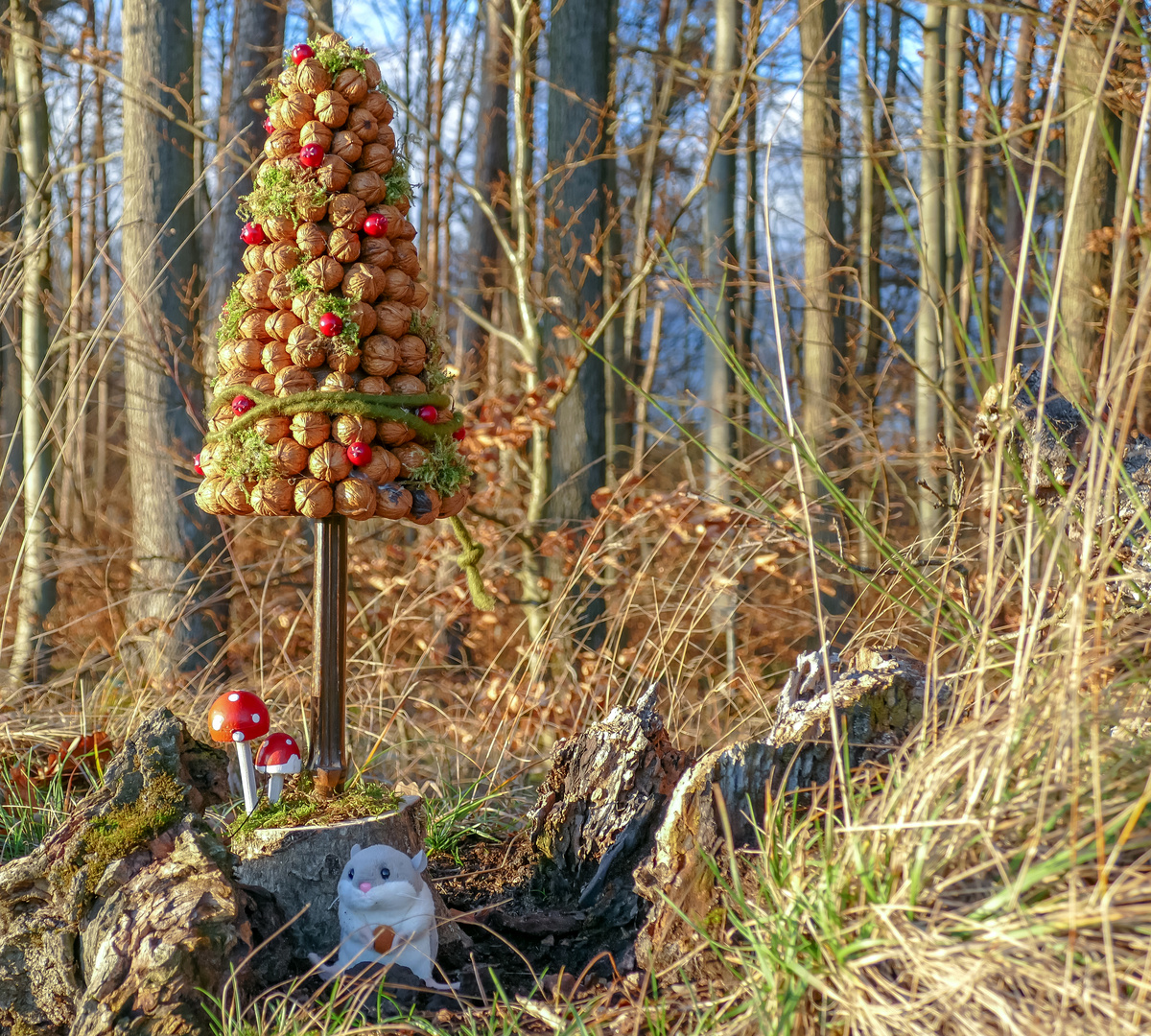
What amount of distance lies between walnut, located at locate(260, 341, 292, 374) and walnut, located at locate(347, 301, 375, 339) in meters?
0.14

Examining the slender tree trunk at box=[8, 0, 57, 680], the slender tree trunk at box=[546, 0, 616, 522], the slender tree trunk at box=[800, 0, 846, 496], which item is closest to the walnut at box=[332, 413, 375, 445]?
the slender tree trunk at box=[8, 0, 57, 680]

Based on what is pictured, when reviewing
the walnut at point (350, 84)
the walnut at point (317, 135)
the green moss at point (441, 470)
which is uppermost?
the walnut at point (350, 84)

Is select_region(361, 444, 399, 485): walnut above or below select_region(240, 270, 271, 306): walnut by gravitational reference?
below

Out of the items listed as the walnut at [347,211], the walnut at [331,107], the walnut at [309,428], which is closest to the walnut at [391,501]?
the walnut at [309,428]

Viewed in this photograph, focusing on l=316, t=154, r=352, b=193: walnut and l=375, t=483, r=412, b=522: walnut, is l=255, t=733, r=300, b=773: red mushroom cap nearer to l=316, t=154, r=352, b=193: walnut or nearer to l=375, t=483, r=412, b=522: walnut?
l=375, t=483, r=412, b=522: walnut

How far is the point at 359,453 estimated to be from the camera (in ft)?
6.10

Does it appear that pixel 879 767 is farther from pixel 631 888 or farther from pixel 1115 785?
pixel 631 888

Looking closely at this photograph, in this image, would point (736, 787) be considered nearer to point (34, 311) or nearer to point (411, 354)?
point (411, 354)

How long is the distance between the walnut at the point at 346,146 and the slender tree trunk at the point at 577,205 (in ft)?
8.87

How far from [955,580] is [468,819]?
2310 mm

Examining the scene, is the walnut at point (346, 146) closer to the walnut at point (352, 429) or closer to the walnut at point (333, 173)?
the walnut at point (333, 173)

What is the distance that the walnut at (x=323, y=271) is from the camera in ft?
6.18

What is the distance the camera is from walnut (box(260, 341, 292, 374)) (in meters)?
1.91

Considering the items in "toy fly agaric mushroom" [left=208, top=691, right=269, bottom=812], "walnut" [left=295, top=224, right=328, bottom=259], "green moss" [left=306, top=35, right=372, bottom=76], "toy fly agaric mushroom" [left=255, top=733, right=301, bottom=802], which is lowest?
"toy fly agaric mushroom" [left=255, top=733, right=301, bottom=802]
